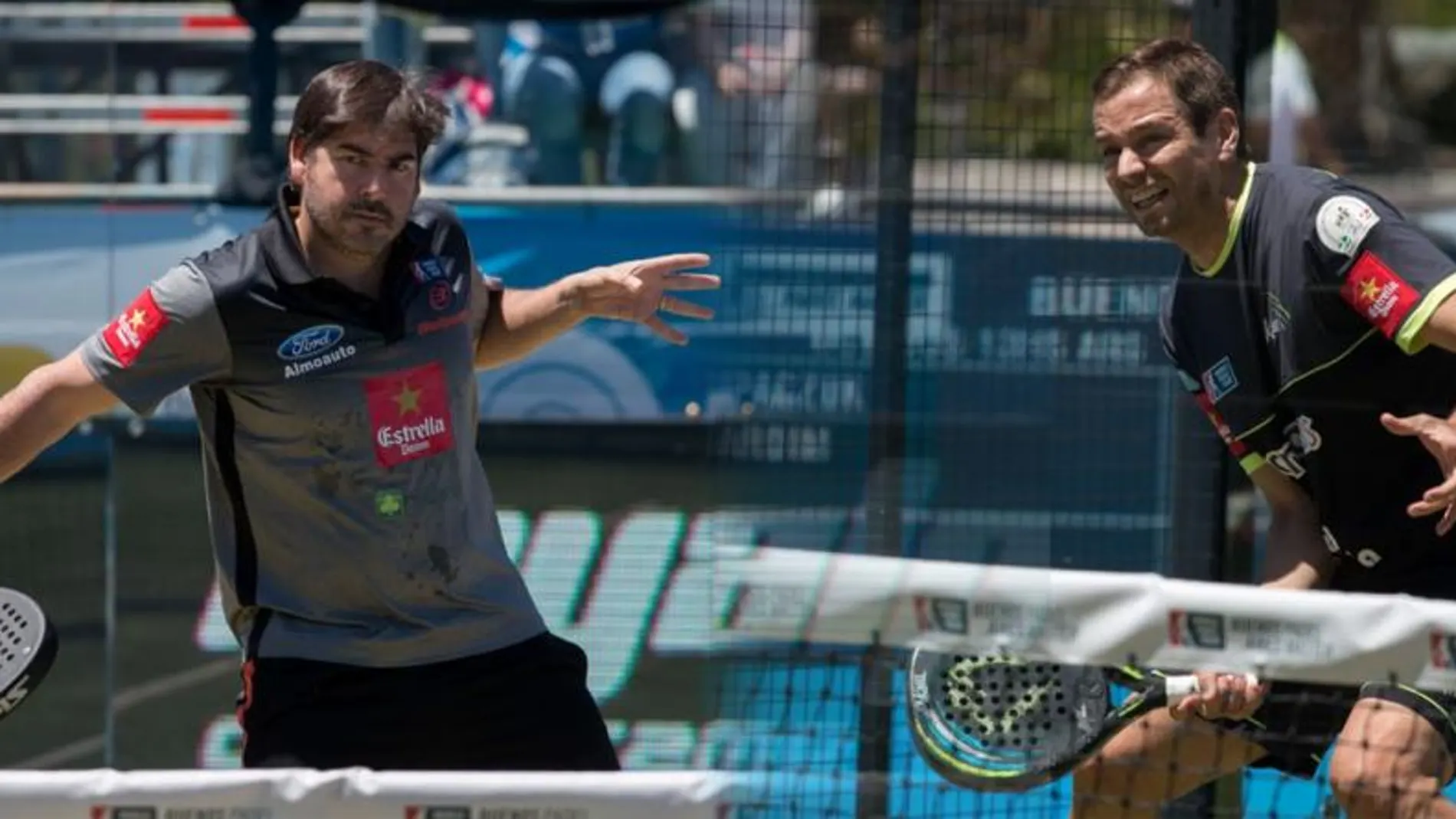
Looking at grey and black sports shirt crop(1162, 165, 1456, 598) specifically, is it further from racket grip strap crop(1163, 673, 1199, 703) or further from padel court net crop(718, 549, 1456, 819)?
racket grip strap crop(1163, 673, 1199, 703)

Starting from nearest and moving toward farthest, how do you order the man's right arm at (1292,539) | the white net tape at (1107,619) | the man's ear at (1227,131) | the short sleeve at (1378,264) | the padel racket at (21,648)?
the white net tape at (1107,619)
the short sleeve at (1378,264)
the padel racket at (21,648)
the man's ear at (1227,131)
the man's right arm at (1292,539)

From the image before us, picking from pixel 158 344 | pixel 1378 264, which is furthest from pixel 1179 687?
pixel 158 344

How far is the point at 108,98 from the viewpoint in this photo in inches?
287

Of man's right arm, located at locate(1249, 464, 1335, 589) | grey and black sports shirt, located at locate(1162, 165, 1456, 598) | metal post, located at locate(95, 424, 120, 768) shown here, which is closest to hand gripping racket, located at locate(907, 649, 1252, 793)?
man's right arm, located at locate(1249, 464, 1335, 589)

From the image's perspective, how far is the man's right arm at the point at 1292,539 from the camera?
452 cm

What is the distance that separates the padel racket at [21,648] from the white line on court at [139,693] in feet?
8.02

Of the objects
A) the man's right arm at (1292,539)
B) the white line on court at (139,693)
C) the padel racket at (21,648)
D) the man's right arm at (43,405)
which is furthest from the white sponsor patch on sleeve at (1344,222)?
the white line on court at (139,693)

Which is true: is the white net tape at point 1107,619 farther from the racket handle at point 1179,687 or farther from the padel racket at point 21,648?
the padel racket at point 21,648

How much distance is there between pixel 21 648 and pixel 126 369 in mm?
577

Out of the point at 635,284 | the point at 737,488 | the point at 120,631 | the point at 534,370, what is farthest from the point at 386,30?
the point at 635,284

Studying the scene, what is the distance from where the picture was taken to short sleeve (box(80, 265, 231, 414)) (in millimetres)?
4078

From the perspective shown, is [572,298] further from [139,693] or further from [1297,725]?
[139,693]

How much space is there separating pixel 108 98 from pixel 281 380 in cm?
338

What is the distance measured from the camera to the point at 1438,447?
3.92 metres
